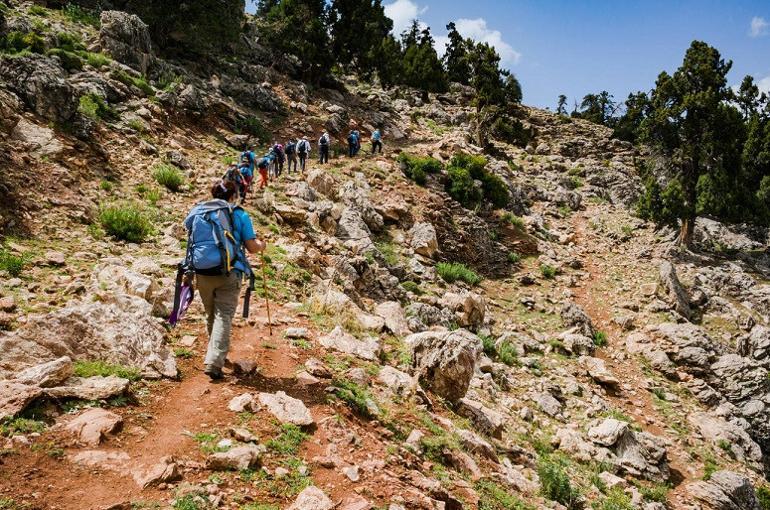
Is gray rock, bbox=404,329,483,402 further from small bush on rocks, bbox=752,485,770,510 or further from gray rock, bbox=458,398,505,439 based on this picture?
small bush on rocks, bbox=752,485,770,510

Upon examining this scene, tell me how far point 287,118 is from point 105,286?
2366 cm

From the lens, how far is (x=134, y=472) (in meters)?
3.62

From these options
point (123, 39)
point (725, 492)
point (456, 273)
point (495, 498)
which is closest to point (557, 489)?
point (495, 498)

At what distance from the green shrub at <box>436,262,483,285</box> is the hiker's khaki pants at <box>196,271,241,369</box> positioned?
1278cm

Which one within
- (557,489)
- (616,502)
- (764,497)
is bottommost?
(764,497)

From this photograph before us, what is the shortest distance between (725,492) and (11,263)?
592 inches

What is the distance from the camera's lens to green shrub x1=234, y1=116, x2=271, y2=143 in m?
23.5

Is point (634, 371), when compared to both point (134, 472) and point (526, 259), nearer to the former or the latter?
point (526, 259)

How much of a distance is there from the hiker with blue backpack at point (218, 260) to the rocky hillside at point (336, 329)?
1.54 ft

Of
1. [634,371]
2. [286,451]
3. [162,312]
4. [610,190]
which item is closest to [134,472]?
[286,451]

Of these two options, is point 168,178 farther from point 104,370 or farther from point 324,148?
point 324,148

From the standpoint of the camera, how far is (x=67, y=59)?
16203mm

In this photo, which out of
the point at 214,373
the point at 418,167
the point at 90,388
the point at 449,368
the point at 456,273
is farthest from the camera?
the point at 418,167

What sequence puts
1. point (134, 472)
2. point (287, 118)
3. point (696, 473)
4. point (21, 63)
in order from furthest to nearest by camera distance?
point (287, 118), point (21, 63), point (696, 473), point (134, 472)
